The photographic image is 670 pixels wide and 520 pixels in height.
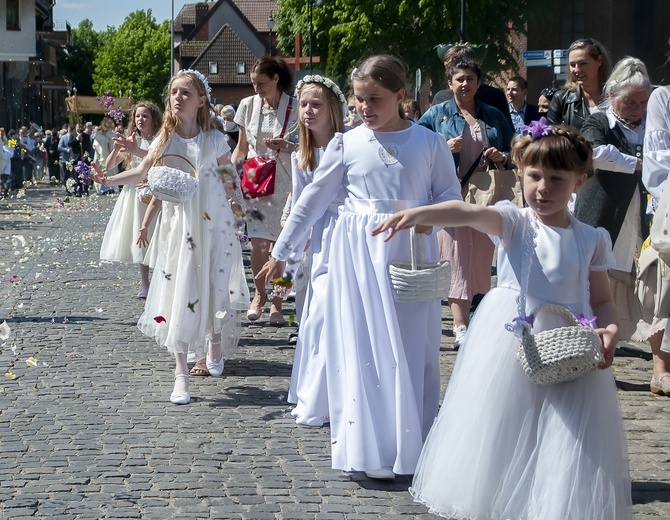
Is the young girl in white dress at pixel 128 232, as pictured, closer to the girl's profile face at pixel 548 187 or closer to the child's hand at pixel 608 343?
the girl's profile face at pixel 548 187

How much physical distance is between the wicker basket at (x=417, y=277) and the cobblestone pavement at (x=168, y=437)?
0.89m

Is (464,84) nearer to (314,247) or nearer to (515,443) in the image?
(314,247)

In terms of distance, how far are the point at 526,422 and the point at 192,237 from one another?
12.2 ft

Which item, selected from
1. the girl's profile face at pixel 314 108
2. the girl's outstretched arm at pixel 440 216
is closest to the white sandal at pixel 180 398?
the girl's profile face at pixel 314 108

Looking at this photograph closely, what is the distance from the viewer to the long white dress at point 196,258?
25.6 feet

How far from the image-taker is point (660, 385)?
7734 mm

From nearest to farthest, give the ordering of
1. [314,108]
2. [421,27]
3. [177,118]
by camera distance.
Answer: [314,108] < [177,118] < [421,27]

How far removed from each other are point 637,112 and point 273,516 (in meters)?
4.11

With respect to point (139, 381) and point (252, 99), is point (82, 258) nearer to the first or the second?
point (252, 99)

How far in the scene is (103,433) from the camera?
262 inches

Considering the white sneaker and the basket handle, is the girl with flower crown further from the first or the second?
the white sneaker

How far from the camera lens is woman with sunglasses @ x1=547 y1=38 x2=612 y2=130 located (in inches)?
332

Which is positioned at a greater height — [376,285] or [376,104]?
[376,104]

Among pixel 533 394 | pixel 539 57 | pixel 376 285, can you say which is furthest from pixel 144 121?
pixel 539 57
